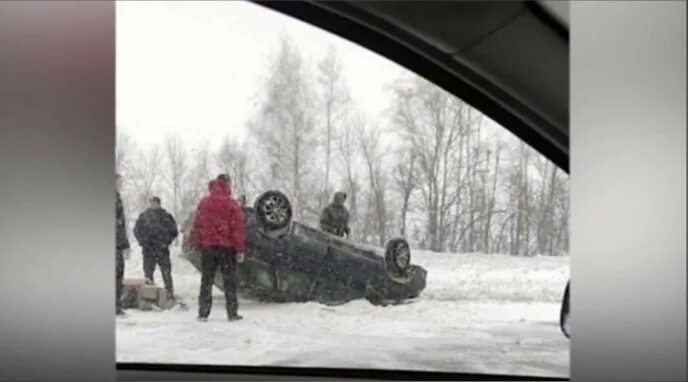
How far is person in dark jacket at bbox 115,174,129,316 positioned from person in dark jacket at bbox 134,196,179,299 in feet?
0.11

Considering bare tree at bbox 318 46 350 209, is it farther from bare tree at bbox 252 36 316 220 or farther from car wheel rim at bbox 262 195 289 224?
car wheel rim at bbox 262 195 289 224

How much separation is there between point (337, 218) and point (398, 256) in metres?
0.18

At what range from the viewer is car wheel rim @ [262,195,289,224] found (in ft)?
6.50

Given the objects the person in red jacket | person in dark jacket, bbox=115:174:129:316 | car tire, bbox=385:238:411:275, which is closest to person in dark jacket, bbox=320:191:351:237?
car tire, bbox=385:238:411:275

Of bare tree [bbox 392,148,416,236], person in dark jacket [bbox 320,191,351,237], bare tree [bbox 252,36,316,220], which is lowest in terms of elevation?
person in dark jacket [bbox 320,191,351,237]

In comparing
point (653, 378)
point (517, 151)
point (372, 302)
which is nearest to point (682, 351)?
point (653, 378)

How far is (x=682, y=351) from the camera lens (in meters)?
1.61

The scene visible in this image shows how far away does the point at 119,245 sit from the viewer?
6.38ft

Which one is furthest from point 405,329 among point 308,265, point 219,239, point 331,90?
point 331,90

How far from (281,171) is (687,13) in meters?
0.99

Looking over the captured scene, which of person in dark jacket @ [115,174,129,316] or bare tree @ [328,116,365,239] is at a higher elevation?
bare tree @ [328,116,365,239]

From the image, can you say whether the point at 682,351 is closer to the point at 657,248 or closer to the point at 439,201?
the point at 657,248

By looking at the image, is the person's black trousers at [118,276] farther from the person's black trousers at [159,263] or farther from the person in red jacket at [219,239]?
the person in red jacket at [219,239]

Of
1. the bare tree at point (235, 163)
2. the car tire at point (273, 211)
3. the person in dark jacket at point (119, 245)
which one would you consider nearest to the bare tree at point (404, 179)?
the car tire at point (273, 211)
